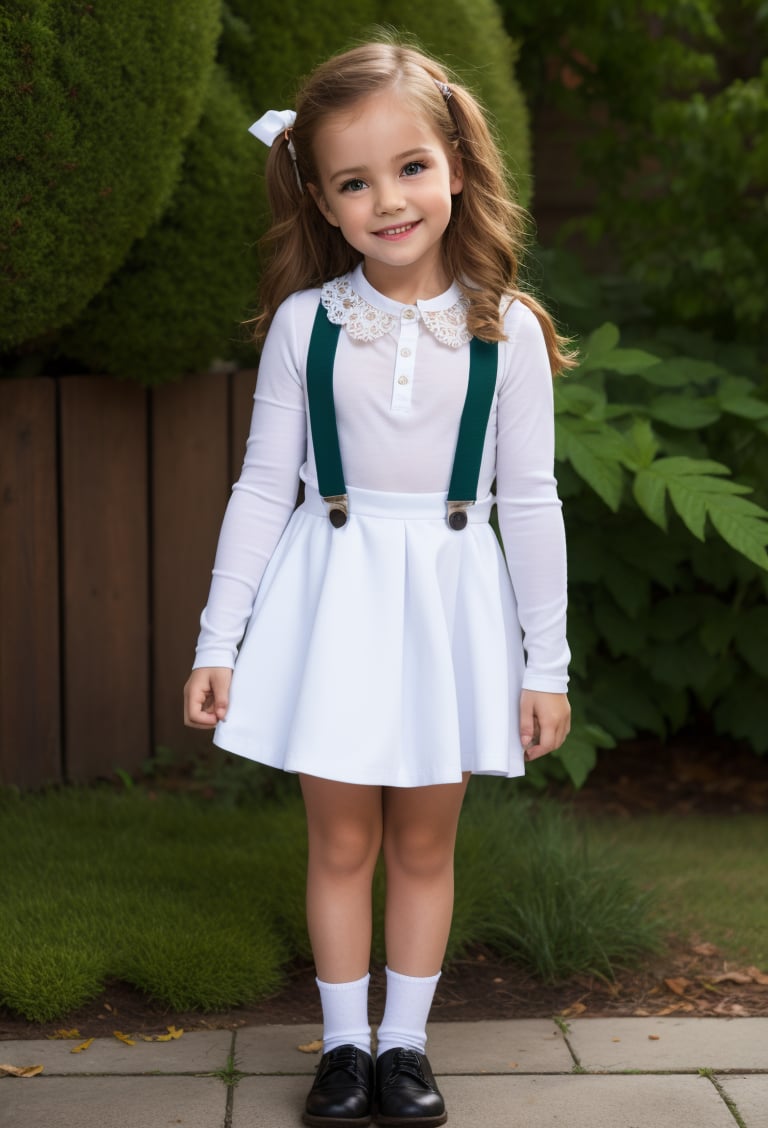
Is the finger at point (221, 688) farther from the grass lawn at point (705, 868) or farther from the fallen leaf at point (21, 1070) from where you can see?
the grass lawn at point (705, 868)

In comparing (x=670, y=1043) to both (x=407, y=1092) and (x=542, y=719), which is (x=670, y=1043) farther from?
→ (x=542, y=719)

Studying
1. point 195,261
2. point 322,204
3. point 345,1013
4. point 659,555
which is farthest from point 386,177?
point 659,555

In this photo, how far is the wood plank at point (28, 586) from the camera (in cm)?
408

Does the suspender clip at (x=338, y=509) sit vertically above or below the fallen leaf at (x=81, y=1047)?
above

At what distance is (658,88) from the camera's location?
5.09 meters

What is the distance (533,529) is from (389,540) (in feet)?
0.88

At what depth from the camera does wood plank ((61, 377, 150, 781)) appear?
4176mm

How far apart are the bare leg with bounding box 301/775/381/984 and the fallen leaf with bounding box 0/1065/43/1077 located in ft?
1.89

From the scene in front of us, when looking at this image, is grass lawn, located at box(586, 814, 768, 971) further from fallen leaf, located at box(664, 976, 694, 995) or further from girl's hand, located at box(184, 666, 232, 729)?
girl's hand, located at box(184, 666, 232, 729)

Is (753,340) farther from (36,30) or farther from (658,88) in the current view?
(36,30)

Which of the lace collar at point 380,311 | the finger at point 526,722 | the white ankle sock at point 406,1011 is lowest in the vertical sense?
the white ankle sock at point 406,1011

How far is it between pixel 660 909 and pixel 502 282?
176cm

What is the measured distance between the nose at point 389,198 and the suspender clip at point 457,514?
50cm

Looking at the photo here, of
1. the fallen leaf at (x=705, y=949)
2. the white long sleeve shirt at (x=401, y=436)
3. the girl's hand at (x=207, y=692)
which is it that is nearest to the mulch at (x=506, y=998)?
the fallen leaf at (x=705, y=949)
